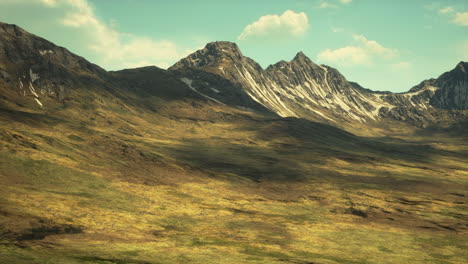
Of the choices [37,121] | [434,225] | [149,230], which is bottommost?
[434,225]

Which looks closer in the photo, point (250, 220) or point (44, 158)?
point (250, 220)

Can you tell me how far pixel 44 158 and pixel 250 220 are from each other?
57.8 m

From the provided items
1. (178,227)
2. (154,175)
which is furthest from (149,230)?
(154,175)

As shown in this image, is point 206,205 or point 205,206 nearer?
point 205,206

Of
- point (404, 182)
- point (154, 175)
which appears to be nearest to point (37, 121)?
point (154, 175)

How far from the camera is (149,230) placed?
5725cm

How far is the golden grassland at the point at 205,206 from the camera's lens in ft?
154

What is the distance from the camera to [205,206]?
80.4 metres

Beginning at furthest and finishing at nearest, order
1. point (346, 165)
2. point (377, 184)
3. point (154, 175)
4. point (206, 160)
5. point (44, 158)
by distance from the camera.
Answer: point (346, 165), point (206, 160), point (377, 184), point (154, 175), point (44, 158)

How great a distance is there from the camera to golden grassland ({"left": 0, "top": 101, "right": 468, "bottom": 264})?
47.1 metres

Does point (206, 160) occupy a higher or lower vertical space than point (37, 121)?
lower

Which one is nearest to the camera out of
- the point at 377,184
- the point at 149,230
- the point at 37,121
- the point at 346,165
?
the point at 149,230

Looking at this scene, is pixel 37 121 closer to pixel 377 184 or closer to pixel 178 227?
pixel 178 227

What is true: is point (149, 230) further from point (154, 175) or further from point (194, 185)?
point (154, 175)
